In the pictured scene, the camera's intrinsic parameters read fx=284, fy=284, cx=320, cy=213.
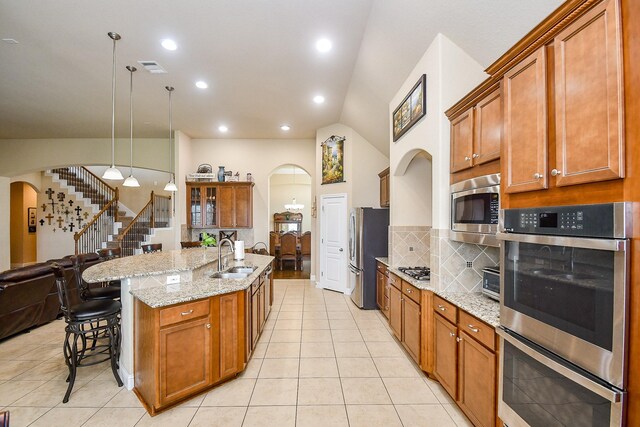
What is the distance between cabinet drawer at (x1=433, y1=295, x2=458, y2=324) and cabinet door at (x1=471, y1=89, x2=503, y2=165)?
3.81 feet

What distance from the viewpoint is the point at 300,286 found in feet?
20.8

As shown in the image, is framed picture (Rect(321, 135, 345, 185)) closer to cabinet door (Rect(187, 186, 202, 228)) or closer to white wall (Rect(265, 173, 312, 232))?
cabinet door (Rect(187, 186, 202, 228))

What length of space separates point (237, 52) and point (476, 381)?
13.2 feet

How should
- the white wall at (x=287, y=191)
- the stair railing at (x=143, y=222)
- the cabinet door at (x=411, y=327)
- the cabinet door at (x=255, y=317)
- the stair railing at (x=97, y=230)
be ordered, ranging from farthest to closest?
1. the white wall at (x=287, y=191)
2. the stair railing at (x=97, y=230)
3. the stair railing at (x=143, y=222)
4. the cabinet door at (x=255, y=317)
5. the cabinet door at (x=411, y=327)

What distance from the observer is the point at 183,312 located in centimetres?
227

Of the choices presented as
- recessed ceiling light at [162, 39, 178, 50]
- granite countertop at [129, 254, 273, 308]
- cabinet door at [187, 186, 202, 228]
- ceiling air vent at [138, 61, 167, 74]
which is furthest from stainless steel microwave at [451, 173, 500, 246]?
cabinet door at [187, 186, 202, 228]

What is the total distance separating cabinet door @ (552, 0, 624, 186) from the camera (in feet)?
3.45

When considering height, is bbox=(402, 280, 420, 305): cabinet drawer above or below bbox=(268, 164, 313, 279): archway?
below

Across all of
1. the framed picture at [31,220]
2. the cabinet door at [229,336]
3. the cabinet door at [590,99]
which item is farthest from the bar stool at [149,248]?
the framed picture at [31,220]

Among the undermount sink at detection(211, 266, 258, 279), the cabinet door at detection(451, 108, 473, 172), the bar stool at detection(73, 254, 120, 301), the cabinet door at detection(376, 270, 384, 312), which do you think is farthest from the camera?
the cabinet door at detection(376, 270, 384, 312)

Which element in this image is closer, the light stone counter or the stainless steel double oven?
the stainless steel double oven

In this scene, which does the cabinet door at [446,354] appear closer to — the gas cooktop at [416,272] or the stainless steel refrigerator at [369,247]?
the gas cooktop at [416,272]

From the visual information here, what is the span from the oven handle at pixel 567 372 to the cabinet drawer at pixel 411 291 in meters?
1.17

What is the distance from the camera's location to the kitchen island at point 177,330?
2.19 metres
